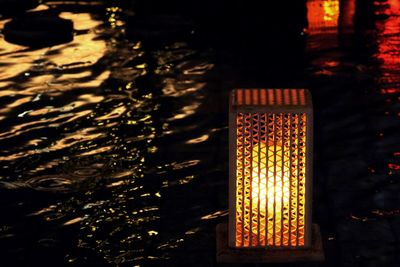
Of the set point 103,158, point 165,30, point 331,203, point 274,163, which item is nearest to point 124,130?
point 103,158

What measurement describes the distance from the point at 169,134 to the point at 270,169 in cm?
342

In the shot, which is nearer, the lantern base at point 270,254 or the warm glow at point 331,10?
the lantern base at point 270,254

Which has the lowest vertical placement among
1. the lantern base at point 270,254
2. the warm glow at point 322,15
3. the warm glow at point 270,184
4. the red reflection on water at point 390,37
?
the red reflection on water at point 390,37

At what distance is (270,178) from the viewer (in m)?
7.80

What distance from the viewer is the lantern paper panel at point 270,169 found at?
25.1 ft

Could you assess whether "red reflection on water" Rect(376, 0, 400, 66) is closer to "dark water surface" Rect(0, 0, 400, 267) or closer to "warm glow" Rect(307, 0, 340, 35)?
"dark water surface" Rect(0, 0, 400, 267)

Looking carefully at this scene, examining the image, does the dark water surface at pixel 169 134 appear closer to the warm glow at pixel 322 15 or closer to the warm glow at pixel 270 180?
the warm glow at pixel 322 15

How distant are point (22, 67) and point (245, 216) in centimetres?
710

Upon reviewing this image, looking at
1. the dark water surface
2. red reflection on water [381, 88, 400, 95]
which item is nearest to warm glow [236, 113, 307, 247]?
the dark water surface

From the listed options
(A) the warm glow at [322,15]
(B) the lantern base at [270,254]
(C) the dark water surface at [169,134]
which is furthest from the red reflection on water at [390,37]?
(B) the lantern base at [270,254]

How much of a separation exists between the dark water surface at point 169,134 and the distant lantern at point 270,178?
0.30m

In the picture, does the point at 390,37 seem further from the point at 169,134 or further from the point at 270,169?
the point at 270,169

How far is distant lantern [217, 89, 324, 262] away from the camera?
301 inches

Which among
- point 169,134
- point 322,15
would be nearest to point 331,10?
point 322,15
